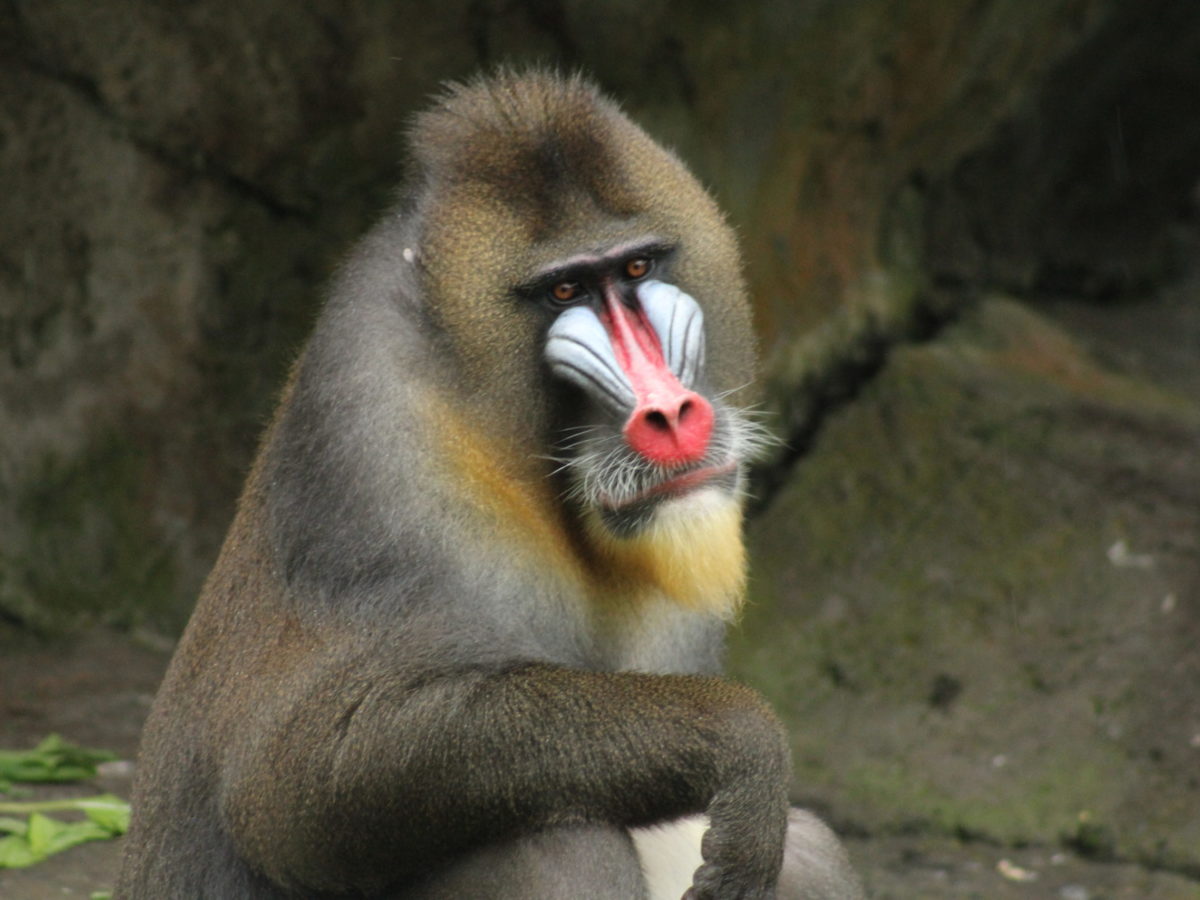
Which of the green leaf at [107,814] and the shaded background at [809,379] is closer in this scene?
the green leaf at [107,814]

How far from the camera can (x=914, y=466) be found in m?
7.30

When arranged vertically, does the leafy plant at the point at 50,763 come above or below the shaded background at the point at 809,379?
below

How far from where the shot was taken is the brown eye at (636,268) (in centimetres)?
381

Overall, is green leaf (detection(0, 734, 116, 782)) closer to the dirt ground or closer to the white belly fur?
the dirt ground

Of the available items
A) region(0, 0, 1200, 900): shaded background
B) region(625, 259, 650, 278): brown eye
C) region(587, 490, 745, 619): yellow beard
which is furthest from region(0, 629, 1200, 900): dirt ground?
region(625, 259, 650, 278): brown eye

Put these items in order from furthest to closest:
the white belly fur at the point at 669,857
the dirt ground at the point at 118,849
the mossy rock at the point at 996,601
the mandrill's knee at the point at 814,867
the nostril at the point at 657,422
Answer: the mossy rock at the point at 996,601, the dirt ground at the point at 118,849, the mandrill's knee at the point at 814,867, the white belly fur at the point at 669,857, the nostril at the point at 657,422

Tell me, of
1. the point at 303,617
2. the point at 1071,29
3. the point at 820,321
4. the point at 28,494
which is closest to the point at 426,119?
the point at 303,617

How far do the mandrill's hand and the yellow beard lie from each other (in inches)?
15.1

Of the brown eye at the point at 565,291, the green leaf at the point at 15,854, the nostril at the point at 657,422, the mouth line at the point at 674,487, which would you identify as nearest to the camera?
the nostril at the point at 657,422

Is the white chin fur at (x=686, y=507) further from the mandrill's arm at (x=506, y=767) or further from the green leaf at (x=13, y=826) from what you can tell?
the green leaf at (x=13, y=826)

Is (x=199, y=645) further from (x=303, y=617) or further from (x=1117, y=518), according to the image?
(x=1117, y=518)

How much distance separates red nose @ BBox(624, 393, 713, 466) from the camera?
11.5 ft

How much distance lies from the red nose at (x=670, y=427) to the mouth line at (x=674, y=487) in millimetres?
54

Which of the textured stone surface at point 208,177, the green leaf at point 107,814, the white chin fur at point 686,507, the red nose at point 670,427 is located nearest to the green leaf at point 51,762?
the green leaf at point 107,814
